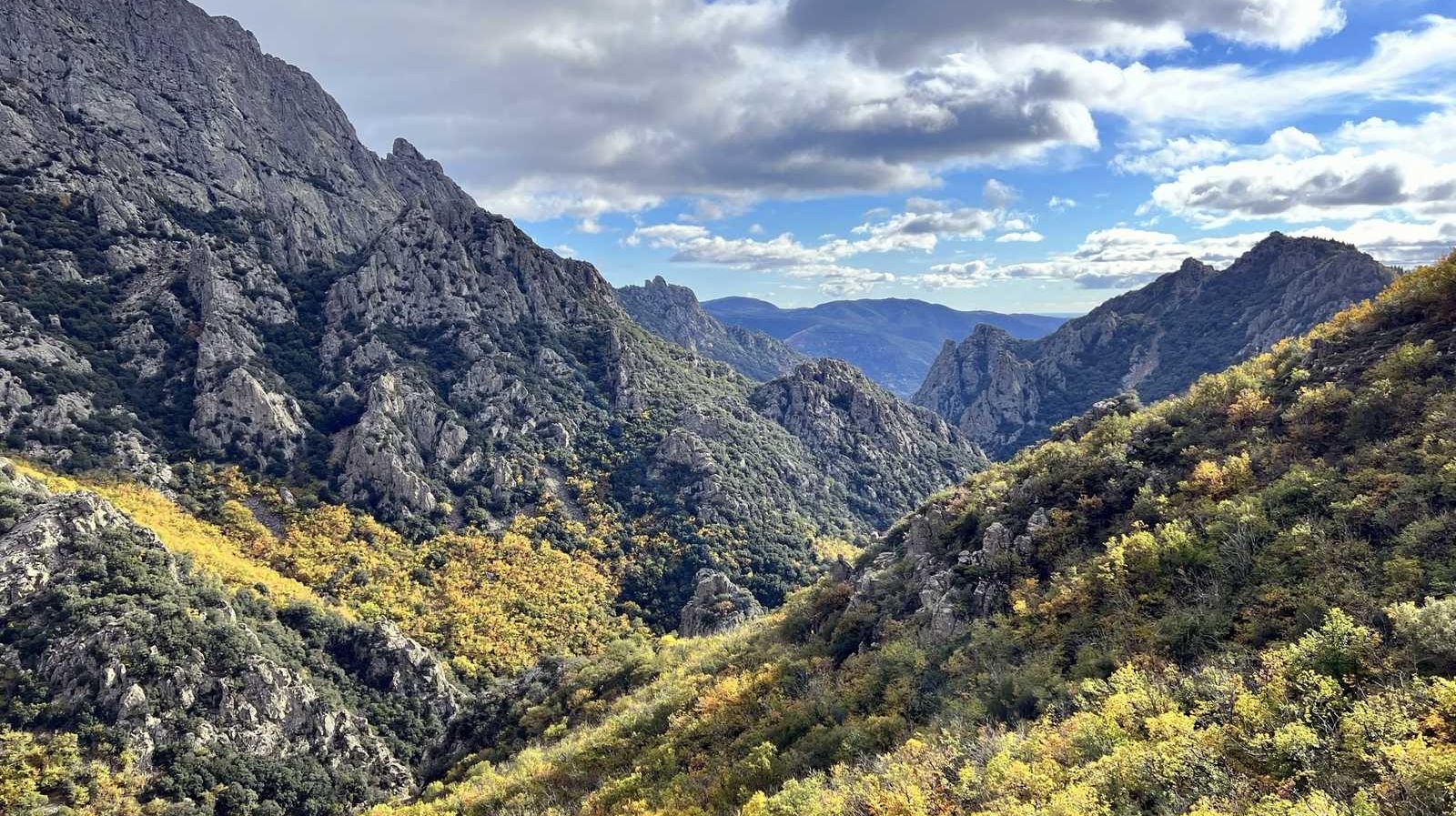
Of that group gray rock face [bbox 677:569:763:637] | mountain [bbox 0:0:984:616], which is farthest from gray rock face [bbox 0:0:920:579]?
gray rock face [bbox 677:569:763:637]

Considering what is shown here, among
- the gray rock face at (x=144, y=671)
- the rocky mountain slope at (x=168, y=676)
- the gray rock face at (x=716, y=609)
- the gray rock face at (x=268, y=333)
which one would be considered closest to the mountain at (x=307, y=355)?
the gray rock face at (x=268, y=333)

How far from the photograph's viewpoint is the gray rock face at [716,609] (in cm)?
8262

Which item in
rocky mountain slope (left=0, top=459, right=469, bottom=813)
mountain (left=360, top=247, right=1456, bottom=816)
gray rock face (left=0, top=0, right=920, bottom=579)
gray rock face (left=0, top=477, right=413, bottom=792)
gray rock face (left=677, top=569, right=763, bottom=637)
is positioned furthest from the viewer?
gray rock face (left=0, top=0, right=920, bottom=579)

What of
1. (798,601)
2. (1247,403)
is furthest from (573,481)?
(1247,403)

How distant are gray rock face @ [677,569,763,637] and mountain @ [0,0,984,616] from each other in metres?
31.4

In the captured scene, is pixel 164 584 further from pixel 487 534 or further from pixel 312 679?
pixel 487 534

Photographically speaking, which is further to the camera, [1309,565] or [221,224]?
[221,224]

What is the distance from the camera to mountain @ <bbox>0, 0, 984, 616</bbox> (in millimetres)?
119438

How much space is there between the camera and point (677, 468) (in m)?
161

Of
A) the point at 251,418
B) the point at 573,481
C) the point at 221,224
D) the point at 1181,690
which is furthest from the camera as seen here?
the point at 221,224

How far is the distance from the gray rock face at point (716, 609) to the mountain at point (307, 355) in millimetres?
31380

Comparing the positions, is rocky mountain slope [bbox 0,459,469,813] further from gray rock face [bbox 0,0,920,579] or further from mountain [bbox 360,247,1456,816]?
gray rock face [bbox 0,0,920,579]

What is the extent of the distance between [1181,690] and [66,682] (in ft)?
278

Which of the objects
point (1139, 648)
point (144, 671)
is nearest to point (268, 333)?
point (144, 671)
